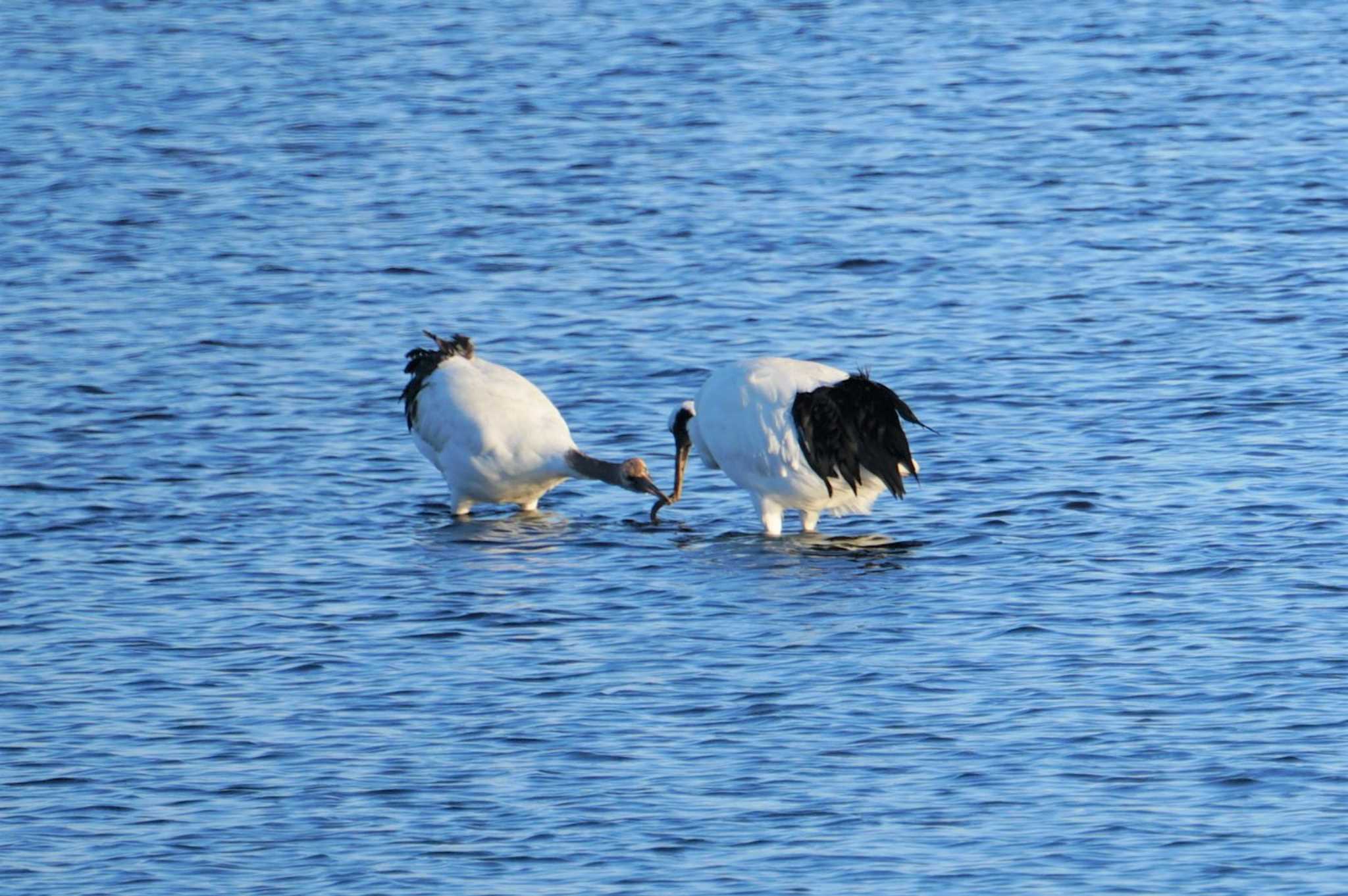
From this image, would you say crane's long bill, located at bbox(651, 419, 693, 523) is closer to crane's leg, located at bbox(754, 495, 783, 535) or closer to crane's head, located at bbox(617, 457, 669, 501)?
crane's head, located at bbox(617, 457, 669, 501)

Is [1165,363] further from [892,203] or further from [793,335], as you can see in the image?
[892,203]

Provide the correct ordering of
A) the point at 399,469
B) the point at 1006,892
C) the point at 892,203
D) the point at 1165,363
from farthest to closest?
1. the point at 892,203
2. the point at 1165,363
3. the point at 399,469
4. the point at 1006,892

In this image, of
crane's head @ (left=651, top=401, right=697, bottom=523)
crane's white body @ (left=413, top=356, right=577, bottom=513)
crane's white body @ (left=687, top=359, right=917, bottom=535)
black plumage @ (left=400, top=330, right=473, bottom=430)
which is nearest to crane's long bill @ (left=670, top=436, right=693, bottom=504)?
crane's head @ (left=651, top=401, right=697, bottom=523)

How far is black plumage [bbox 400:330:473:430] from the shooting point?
14977 mm

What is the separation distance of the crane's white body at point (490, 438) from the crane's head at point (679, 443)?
528 millimetres

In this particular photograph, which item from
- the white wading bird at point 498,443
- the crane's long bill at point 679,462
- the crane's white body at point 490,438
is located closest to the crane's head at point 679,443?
the crane's long bill at point 679,462

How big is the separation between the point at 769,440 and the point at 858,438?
464 mm

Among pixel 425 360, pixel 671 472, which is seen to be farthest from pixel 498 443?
pixel 671 472

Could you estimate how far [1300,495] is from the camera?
13.8 metres

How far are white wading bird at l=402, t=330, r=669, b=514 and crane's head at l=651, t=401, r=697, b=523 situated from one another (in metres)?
0.11

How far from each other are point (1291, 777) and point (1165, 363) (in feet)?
24.4

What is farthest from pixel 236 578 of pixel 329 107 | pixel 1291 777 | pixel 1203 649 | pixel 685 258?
pixel 329 107

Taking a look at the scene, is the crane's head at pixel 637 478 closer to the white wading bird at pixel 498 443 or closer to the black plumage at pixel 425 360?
the white wading bird at pixel 498 443

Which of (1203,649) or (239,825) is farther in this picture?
(1203,649)
